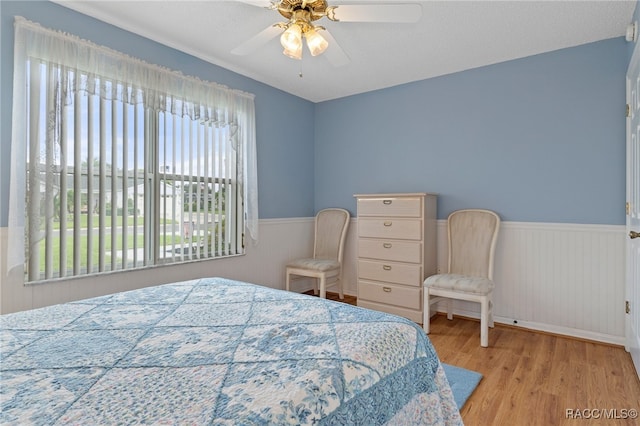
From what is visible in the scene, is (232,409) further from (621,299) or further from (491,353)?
(621,299)

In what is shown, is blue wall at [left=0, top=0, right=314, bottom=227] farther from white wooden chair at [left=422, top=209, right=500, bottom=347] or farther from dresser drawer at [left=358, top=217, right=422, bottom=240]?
white wooden chair at [left=422, top=209, right=500, bottom=347]

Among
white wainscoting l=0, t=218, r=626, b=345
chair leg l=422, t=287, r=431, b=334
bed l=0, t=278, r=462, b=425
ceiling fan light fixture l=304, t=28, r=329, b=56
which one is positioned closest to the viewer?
bed l=0, t=278, r=462, b=425

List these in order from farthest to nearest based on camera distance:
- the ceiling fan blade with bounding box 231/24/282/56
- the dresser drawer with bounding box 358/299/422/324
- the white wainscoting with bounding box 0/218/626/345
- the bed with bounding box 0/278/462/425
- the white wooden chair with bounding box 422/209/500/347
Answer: the dresser drawer with bounding box 358/299/422/324
the white wooden chair with bounding box 422/209/500/347
the white wainscoting with bounding box 0/218/626/345
the ceiling fan blade with bounding box 231/24/282/56
the bed with bounding box 0/278/462/425

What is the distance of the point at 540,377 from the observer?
7.13 feet

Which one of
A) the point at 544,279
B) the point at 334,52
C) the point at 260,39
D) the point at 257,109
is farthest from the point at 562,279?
the point at 257,109

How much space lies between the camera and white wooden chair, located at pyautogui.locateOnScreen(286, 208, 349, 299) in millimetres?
3646

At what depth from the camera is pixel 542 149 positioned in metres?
2.96

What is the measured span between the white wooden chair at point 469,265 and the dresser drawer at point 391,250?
0.28m

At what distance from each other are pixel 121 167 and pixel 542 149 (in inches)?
136

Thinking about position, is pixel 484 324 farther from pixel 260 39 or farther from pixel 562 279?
pixel 260 39

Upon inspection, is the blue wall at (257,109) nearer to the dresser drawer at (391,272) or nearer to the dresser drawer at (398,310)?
the dresser drawer at (391,272)
